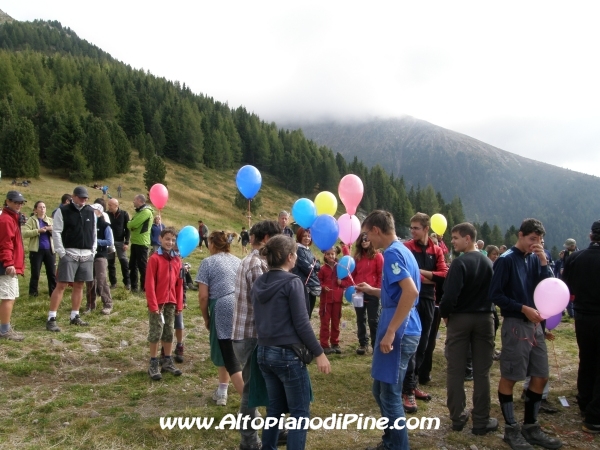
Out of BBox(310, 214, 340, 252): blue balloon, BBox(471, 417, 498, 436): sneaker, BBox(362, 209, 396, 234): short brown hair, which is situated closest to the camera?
BBox(362, 209, 396, 234): short brown hair

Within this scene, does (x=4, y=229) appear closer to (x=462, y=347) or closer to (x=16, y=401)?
(x=16, y=401)

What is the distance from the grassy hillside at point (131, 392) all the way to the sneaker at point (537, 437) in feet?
0.98

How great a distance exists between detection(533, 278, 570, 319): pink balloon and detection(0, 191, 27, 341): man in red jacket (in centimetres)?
705

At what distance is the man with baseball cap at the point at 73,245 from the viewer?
22.1 ft

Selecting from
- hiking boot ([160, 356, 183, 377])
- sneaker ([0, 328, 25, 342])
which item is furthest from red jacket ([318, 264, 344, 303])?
sneaker ([0, 328, 25, 342])

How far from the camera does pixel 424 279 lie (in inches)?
207

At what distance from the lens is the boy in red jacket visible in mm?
5375

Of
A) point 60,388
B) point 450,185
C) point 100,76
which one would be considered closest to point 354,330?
point 60,388

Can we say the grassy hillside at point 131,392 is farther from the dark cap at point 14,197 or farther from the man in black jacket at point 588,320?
the dark cap at point 14,197

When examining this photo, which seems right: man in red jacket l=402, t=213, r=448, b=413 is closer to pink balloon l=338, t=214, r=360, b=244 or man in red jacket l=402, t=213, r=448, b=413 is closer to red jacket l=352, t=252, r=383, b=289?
red jacket l=352, t=252, r=383, b=289

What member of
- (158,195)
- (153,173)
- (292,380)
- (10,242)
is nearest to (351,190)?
(292,380)

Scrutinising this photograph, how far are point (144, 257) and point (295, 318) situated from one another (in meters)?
7.06

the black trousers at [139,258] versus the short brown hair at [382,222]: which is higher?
the short brown hair at [382,222]

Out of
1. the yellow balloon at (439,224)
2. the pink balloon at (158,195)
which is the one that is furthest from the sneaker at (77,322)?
the yellow balloon at (439,224)
